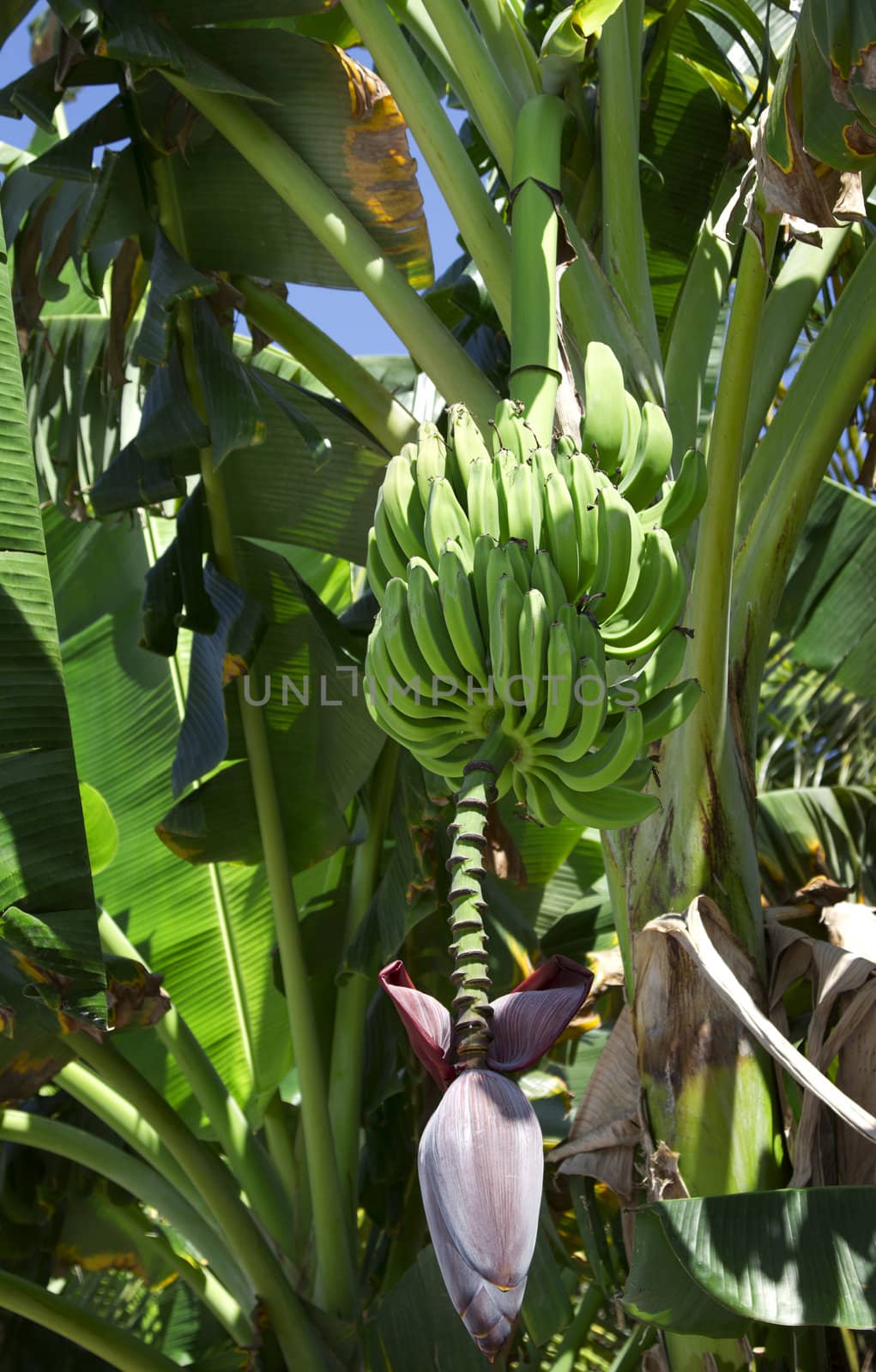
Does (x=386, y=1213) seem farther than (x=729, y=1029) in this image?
Yes

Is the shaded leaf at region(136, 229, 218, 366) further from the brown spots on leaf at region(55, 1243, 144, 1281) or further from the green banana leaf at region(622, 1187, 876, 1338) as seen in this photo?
the brown spots on leaf at region(55, 1243, 144, 1281)

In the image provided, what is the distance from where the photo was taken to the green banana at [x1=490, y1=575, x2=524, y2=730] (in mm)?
934

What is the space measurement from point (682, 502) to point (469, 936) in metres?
0.57

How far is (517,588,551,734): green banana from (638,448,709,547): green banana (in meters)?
0.29

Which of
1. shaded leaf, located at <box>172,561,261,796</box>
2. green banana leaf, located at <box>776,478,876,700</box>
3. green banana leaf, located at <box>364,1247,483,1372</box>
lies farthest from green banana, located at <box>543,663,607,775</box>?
green banana leaf, located at <box>776,478,876,700</box>

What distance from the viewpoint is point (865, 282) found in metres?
1.57

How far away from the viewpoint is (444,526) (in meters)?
1.04

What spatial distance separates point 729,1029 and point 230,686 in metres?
1.17

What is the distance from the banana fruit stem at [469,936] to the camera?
79 centimetres

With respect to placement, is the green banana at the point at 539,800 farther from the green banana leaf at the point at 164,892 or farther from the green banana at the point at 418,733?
the green banana leaf at the point at 164,892

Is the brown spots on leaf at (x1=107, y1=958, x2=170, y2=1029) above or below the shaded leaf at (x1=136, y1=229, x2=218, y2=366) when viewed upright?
below

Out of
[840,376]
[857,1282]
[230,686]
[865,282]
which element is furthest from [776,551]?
[230,686]

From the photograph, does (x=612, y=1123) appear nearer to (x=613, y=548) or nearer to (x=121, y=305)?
(x=613, y=548)

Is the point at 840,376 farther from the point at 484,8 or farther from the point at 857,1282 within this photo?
the point at 857,1282
